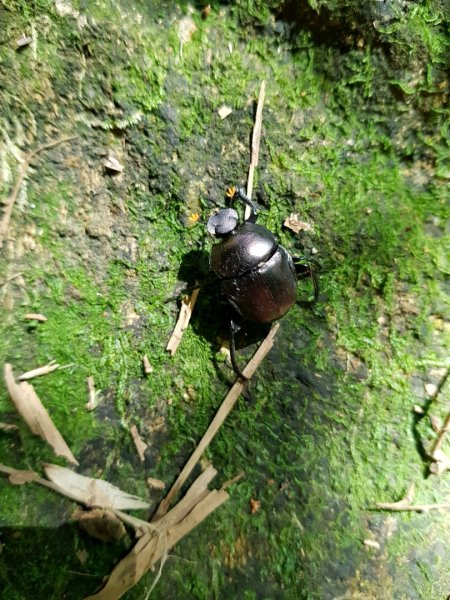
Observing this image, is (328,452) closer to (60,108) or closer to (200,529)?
(200,529)

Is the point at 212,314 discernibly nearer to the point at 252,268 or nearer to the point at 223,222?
the point at 252,268

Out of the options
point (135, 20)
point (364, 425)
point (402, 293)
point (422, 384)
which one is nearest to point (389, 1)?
point (135, 20)

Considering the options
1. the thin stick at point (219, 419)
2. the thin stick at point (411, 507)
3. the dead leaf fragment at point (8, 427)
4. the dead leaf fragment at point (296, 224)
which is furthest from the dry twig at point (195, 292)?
the thin stick at point (411, 507)

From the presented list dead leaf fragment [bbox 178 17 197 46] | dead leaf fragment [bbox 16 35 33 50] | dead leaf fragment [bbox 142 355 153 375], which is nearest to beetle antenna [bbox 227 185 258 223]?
dead leaf fragment [bbox 178 17 197 46]

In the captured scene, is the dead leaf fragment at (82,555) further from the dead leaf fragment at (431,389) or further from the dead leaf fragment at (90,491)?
the dead leaf fragment at (431,389)

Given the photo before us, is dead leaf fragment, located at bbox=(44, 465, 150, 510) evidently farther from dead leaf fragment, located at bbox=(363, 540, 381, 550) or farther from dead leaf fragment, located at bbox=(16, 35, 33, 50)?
dead leaf fragment, located at bbox=(16, 35, 33, 50)
